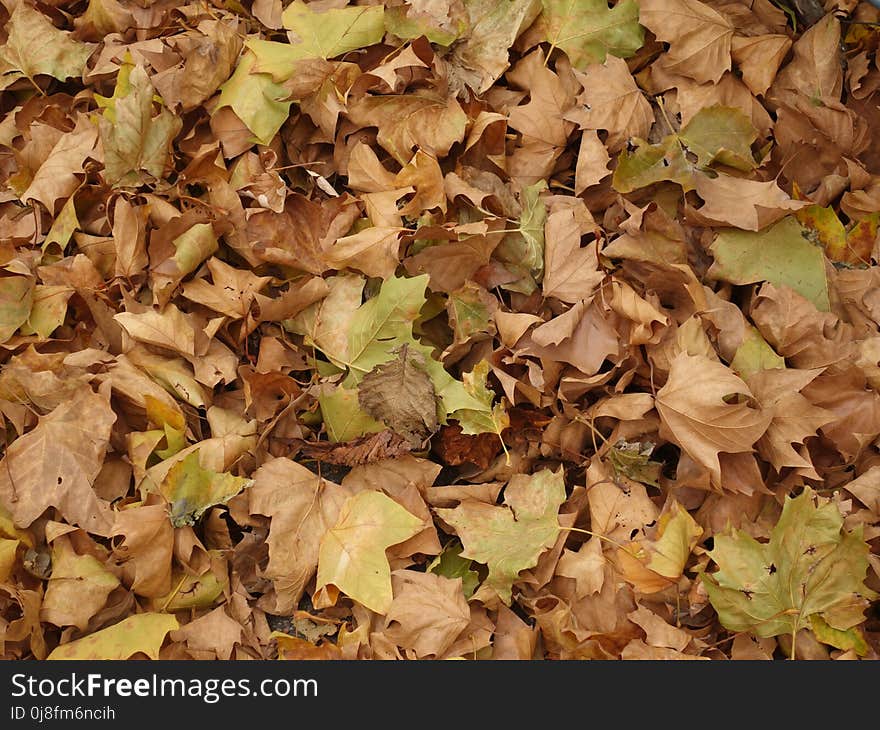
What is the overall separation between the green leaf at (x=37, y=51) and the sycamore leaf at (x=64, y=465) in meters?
0.78

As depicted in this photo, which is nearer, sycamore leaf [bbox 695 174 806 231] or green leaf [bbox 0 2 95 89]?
sycamore leaf [bbox 695 174 806 231]

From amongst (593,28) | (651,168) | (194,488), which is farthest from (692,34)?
(194,488)

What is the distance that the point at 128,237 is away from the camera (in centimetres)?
181

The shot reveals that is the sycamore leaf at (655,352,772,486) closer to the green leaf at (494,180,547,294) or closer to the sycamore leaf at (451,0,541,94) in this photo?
the green leaf at (494,180,547,294)

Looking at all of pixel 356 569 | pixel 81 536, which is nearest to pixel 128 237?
pixel 81 536

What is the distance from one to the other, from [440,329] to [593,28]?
2.37ft

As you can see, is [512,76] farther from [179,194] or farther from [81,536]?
[81,536]

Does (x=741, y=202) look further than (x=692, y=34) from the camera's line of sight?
No

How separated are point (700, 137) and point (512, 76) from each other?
16.1 inches

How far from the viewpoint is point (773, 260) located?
1.77 m

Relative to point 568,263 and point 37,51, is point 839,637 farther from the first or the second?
point 37,51

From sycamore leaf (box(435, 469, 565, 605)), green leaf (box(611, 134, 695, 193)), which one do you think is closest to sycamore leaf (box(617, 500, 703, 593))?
sycamore leaf (box(435, 469, 565, 605))

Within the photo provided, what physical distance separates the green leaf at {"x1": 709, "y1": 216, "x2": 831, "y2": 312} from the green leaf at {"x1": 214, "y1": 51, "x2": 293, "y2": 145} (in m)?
0.90

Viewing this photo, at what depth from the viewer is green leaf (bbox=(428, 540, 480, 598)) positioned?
1.61 m
